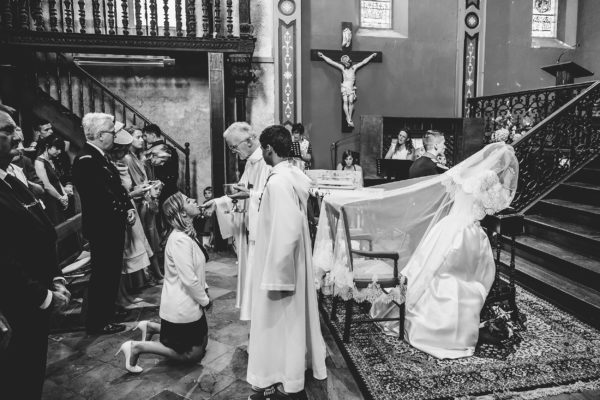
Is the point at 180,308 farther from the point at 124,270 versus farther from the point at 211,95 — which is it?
the point at 211,95

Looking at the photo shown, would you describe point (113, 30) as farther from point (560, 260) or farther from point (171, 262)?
point (560, 260)

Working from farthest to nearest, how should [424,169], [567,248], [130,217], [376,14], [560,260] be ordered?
[376,14]
[567,248]
[560,260]
[424,169]
[130,217]

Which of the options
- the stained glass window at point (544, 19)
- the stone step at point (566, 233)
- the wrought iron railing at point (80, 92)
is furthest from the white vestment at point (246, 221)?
the stained glass window at point (544, 19)

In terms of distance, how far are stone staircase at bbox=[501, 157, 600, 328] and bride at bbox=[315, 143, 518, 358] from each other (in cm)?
123

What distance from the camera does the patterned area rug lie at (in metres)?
2.94

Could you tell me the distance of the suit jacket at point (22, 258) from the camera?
181 cm

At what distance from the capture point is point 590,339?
3.63 metres

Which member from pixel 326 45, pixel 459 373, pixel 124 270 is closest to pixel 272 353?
pixel 459 373

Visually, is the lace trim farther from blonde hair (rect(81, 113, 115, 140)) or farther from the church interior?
blonde hair (rect(81, 113, 115, 140))

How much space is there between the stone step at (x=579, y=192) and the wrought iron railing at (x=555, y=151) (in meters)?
0.12

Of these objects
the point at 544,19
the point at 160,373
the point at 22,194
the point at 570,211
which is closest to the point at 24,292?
the point at 22,194

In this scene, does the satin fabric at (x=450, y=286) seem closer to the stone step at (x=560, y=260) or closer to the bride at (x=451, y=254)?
the bride at (x=451, y=254)

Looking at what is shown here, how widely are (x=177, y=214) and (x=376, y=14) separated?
8570 millimetres

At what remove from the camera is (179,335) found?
125 inches
